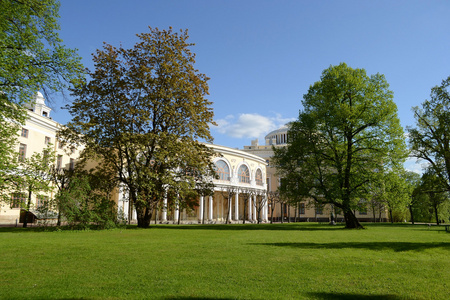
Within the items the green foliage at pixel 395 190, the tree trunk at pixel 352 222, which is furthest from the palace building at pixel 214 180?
the green foliage at pixel 395 190

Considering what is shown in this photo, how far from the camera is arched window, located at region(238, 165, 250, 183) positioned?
193 feet

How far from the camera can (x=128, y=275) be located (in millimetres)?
7070

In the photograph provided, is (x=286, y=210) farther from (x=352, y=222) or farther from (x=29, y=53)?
(x=29, y=53)

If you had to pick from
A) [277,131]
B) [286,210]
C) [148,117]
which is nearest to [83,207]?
[148,117]

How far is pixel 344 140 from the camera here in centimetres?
2961

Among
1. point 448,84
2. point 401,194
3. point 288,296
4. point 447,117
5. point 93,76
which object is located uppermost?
point 93,76

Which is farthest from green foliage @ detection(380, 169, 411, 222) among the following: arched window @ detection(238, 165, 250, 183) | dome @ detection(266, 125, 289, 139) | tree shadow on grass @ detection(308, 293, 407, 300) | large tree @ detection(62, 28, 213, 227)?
dome @ detection(266, 125, 289, 139)

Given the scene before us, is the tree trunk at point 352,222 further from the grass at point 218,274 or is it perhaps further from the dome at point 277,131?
the dome at point 277,131

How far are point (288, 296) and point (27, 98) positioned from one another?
13.5m

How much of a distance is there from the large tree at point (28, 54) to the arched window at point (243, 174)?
45.9 m

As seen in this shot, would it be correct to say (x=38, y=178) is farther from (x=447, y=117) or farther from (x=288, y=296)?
(x=447, y=117)

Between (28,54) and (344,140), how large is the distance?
2488 cm

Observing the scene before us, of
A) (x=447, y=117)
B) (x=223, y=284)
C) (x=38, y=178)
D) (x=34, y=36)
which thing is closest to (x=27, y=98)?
(x=34, y=36)

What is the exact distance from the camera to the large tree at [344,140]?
91.6 feet
